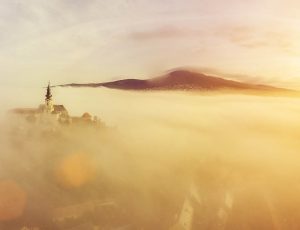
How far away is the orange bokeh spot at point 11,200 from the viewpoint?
502 centimetres

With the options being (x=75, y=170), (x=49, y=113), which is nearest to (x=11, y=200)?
(x=75, y=170)

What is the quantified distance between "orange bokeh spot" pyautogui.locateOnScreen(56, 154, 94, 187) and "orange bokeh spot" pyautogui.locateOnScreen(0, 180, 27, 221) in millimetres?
730

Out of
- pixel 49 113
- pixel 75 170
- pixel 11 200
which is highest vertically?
pixel 49 113

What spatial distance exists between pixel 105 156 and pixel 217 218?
9.90 feet

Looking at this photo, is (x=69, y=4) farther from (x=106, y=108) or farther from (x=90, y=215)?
(x=90, y=215)

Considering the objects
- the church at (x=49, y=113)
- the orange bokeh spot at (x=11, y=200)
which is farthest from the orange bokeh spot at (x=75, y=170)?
the orange bokeh spot at (x=11, y=200)

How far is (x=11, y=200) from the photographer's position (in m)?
5.48

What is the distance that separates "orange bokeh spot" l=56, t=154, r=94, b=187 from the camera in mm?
5625

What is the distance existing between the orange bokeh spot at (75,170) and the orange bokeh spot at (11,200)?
730 millimetres

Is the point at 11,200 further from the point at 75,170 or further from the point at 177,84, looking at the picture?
the point at 177,84

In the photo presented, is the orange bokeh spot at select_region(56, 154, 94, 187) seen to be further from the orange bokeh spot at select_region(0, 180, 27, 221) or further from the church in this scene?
the orange bokeh spot at select_region(0, 180, 27, 221)

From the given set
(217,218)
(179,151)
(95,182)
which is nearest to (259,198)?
(217,218)

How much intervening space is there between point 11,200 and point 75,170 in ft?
3.56

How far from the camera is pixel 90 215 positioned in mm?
6129
